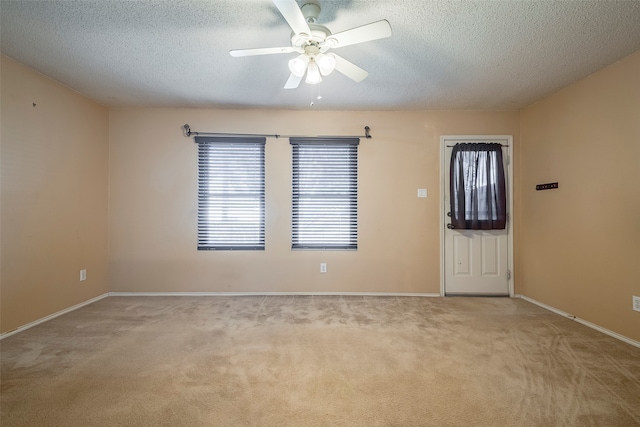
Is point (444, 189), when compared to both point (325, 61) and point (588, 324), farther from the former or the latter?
point (325, 61)

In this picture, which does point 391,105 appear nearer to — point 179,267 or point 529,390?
point 529,390

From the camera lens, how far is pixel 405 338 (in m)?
2.35

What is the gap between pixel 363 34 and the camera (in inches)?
64.1

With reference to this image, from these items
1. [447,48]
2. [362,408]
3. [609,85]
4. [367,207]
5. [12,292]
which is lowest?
[362,408]

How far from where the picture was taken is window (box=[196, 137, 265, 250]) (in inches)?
140

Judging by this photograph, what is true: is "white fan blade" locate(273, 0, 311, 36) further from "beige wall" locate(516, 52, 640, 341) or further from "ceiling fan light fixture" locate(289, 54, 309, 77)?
"beige wall" locate(516, 52, 640, 341)

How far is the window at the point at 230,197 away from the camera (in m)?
3.55

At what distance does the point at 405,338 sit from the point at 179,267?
2.85 m

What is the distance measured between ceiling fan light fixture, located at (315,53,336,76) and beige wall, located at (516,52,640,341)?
2.59 m

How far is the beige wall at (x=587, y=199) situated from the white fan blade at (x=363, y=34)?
7.73 feet

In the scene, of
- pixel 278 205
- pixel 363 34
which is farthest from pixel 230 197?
pixel 363 34

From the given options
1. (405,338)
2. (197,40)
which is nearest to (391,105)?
(197,40)

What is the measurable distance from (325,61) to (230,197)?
227 cm

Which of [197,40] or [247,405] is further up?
[197,40]
